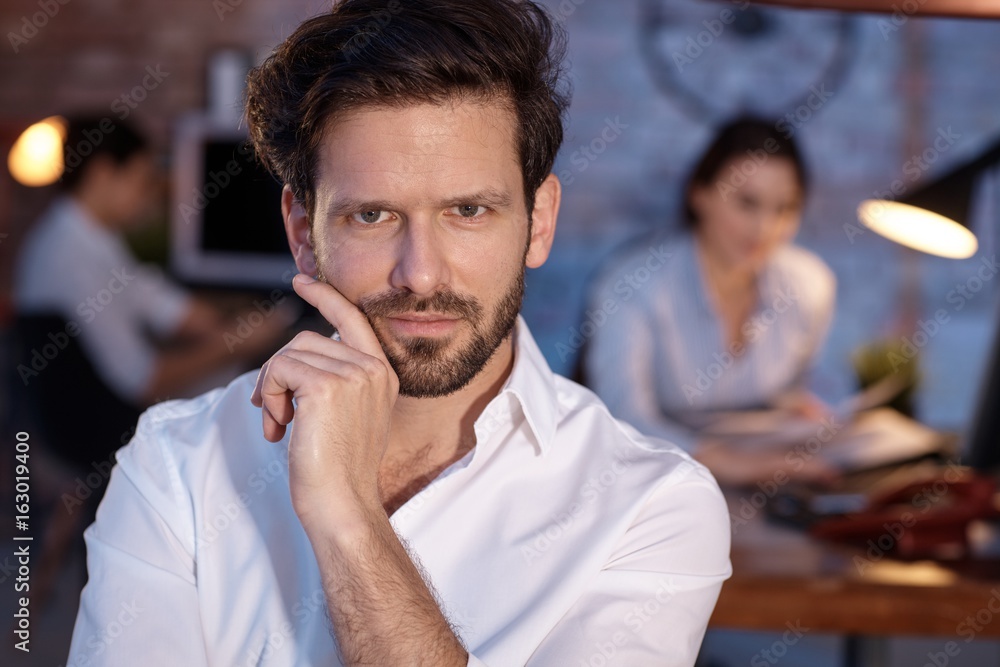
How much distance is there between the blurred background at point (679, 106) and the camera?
4.60m

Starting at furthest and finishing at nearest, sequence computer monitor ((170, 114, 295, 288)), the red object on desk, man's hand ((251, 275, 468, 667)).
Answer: computer monitor ((170, 114, 295, 288)) → the red object on desk → man's hand ((251, 275, 468, 667))

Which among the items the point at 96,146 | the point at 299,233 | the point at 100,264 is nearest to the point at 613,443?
the point at 299,233

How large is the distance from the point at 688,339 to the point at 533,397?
1.93 metres

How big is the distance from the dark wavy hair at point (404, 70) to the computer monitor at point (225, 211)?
271 centimetres

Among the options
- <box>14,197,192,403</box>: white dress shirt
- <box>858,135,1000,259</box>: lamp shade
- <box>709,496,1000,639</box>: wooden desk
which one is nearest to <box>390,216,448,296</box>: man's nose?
Result: <box>709,496,1000,639</box>: wooden desk

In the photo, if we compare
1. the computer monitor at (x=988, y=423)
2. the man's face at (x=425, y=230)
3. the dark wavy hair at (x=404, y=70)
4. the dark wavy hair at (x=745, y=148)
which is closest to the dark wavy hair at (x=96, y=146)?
the dark wavy hair at (x=745, y=148)

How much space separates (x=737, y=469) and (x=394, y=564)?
1.44 m

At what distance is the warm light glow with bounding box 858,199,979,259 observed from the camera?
2148mm

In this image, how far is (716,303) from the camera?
11.0 feet

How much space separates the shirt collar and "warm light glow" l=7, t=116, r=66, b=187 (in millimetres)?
2994

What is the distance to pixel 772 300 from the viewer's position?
3.50 metres

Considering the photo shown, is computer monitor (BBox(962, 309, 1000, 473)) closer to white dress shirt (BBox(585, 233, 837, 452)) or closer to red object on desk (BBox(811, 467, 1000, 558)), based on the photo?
red object on desk (BBox(811, 467, 1000, 558))

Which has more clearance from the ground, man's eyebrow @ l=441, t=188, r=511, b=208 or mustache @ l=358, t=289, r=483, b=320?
man's eyebrow @ l=441, t=188, r=511, b=208

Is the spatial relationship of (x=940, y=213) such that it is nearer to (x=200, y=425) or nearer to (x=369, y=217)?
(x=369, y=217)
